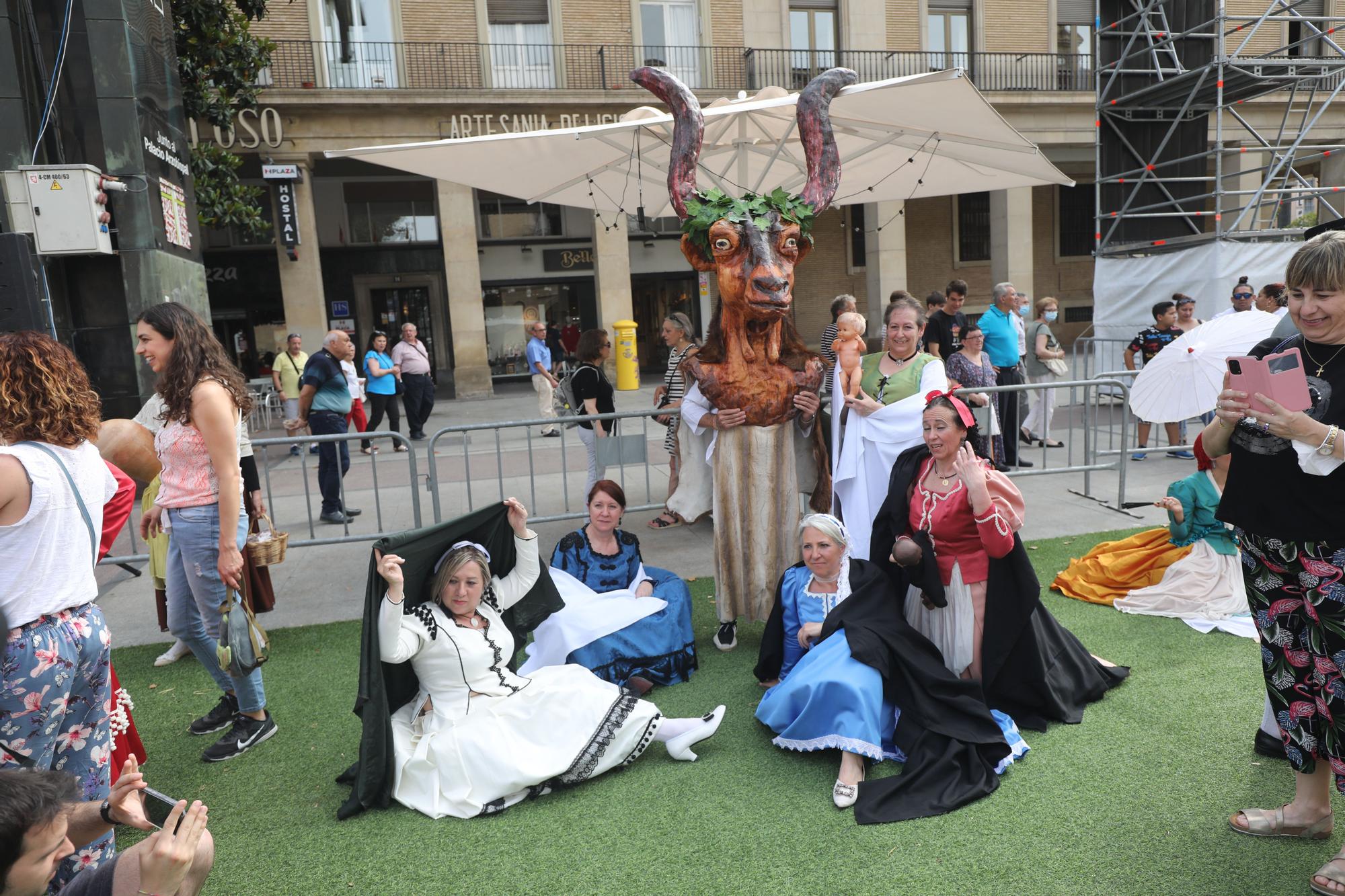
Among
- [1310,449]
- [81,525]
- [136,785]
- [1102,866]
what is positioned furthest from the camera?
[1102,866]

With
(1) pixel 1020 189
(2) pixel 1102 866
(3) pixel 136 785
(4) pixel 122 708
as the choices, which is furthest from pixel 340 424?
(1) pixel 1020 189

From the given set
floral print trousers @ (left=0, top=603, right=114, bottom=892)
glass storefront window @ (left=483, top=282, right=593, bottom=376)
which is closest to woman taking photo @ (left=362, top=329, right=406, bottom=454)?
floral print trousers @ (left=0, top=603, right=114, bottom=892)

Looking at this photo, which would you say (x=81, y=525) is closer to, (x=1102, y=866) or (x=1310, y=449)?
(x=1102, y=866)

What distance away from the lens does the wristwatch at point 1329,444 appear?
8.11 ft

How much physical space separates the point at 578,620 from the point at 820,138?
2830 millimetres

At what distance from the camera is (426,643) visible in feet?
11.6

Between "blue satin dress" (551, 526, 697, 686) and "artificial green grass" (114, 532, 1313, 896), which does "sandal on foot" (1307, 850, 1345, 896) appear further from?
"blue satin dress" (551, 526, 697, 686)

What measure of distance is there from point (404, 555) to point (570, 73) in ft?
58.7

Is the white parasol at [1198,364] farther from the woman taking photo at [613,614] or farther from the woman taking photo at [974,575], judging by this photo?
the woman taking photo at [613,614]

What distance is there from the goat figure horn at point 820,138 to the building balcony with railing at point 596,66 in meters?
13.6

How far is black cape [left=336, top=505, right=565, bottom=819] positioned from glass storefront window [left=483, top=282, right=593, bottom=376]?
735 inches

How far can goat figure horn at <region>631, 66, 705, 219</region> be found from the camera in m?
4.75

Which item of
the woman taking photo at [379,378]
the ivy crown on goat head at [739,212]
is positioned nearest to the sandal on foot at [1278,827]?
the ivy crown on goat head at [739,212]

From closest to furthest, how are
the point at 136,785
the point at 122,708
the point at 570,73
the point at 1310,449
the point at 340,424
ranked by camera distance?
the point at 136,785, the point at 1310,449, the point at 122,708, the point at 340,424, the point at 570,73
